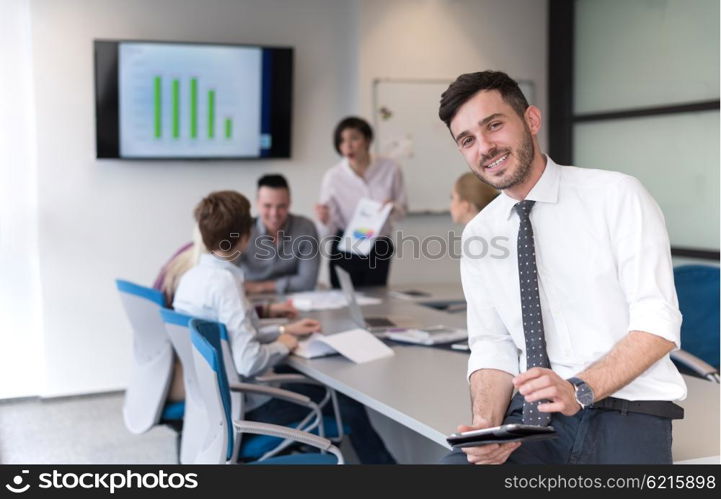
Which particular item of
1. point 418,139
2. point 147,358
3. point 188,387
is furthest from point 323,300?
point 418,139

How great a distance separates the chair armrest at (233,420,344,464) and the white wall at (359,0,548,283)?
357 cm

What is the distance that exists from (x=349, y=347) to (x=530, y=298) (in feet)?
3.99

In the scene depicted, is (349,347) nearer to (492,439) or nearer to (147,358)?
(147,358)

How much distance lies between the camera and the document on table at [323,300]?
412 centimetres

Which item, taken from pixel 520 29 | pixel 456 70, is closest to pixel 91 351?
pixel 456 70

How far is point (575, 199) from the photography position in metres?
1.95

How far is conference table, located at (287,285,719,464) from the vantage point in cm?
222

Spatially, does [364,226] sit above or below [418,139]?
below

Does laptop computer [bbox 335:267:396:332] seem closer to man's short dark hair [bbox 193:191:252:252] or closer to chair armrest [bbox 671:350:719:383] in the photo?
man's short dark hair [bbox 193:191:252:252]

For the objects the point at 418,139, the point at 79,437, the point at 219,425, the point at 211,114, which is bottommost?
the point at 79,437

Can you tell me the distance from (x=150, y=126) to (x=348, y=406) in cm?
281

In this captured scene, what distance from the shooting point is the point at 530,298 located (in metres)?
1.98

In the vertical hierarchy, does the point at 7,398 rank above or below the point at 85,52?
below
